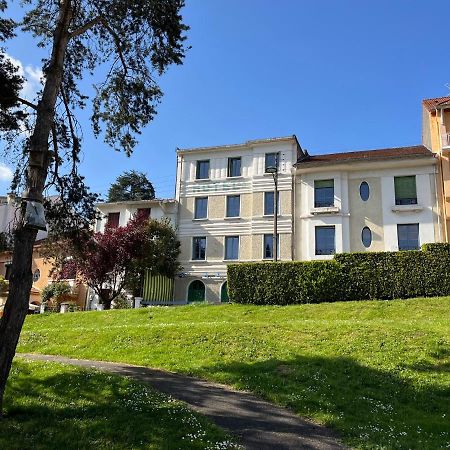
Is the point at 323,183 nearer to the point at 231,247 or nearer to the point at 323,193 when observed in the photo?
the point at 323,193

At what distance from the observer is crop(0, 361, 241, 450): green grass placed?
608 centimetres

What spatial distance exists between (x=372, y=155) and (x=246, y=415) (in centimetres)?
2642

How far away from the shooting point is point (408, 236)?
1099 inches

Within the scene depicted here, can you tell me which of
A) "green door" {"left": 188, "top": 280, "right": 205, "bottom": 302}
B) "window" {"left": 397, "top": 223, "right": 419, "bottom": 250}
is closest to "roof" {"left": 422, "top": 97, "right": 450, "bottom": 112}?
"window" {"left": 397, "top": 223, "right": 419, "bottom": 250}

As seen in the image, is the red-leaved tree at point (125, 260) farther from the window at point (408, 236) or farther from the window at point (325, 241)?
the window at point (408, 236)

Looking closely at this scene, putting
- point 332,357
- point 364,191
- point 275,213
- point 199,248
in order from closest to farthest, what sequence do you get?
point 332,357, point 275,213, point 364,191, point 199,248

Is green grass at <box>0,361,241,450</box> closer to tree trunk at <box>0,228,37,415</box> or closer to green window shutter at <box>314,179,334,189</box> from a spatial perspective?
tree trunk at <box>0,228,37,415</box>

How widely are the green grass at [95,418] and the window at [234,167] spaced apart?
24773mm

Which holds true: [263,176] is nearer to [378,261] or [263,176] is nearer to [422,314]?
[378,261]

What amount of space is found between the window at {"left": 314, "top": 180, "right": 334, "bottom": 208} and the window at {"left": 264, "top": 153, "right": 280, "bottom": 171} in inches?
124

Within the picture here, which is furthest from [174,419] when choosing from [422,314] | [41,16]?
[422,314]

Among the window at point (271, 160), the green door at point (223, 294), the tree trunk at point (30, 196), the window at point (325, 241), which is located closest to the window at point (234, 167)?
the window at point (271, 160)

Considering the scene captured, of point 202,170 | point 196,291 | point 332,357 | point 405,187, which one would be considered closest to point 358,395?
point 332,357

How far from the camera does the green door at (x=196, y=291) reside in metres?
31.3
